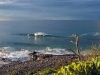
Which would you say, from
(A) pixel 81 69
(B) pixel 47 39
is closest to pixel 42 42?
(B) pixel 47 39

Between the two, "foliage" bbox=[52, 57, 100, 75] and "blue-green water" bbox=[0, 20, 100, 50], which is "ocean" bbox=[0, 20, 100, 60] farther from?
"foliage" bbox=[52, 57, 100, 75]

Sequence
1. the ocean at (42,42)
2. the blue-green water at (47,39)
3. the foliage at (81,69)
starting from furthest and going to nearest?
the blue-green water at (47,39) → the ocean at (42,42) → the foliage at (81,69)

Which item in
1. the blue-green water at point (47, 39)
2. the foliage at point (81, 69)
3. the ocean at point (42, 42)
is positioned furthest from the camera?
the blue-green water at point (47, 39)

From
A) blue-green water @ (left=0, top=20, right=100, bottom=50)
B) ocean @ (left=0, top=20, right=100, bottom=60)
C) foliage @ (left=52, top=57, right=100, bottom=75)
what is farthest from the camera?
blue-green water @ (left=0, top=20, right=100, bottom=50)

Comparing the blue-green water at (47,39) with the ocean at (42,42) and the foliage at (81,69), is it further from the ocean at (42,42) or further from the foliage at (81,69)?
the foliage at (81,69)

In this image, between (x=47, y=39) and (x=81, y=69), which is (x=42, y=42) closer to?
(x=47, y=39)

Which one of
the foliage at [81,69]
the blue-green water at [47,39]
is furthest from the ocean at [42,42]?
the foliage at [81,69]

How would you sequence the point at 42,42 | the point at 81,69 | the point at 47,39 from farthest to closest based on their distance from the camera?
the point at 47,39
the point at 42,42
the point at 81,69

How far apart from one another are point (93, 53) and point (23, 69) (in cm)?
892

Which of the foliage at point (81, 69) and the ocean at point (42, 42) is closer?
the foliage at point (81, 69)

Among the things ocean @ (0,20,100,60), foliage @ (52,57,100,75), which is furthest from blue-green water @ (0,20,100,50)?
foliage @ (52,57,100,75)

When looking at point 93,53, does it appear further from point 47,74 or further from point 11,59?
point 11,59

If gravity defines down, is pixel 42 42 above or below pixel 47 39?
above

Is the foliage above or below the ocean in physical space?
above
